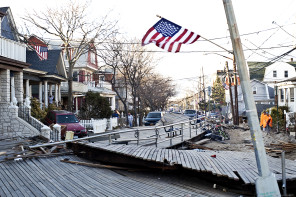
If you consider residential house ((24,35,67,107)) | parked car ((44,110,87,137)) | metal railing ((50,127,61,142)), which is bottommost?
metal railing ((50,127,61,142))

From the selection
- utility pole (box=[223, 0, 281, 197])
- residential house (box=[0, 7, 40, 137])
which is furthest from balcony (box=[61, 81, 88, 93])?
utility pole (box=[223, 0, 281, 197])

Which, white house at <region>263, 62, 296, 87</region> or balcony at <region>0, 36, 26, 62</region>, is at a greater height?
white house at <region>263, 62, 296, 87</region>

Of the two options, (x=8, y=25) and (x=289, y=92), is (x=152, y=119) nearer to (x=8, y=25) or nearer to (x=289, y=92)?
(x=289, y=92)

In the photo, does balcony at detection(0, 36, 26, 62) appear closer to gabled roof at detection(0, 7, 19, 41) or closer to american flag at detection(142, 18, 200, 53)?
gabled roof at detection(0, 7, 19, 41)

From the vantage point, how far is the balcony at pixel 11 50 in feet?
59.4

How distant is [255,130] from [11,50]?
16.2m

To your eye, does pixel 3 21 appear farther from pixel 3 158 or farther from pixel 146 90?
pixel 146 90

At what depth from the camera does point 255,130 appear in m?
7.13

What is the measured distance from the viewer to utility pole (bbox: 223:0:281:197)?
22.6 feet

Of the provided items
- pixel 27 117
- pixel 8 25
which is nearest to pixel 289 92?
pixel 27 117

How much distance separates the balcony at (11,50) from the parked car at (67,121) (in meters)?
4.24

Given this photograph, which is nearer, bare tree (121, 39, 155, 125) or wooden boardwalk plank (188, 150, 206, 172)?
wooden boardwalk plank (188, 150, 206, 172)

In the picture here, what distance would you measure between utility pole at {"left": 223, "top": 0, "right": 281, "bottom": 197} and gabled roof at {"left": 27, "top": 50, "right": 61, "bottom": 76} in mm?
23943

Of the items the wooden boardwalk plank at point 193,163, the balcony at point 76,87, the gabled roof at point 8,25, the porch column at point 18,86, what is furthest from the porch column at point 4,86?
the balcony at point 76,87
